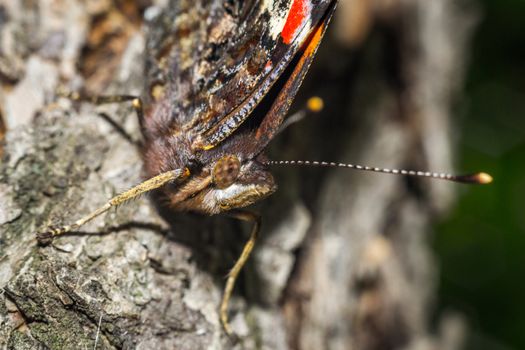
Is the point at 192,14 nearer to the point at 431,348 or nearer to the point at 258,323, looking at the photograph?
the point at 258,323

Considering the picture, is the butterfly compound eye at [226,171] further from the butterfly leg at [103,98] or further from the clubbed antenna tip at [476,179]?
the clubbed antenna tip at [476,179]

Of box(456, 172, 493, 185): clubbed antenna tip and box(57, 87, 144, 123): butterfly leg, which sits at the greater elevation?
box(456, 172, 493, 185): clubbed antenna tip

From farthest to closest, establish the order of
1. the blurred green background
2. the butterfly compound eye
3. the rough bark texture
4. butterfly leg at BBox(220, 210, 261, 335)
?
1. the blurred green background
2. butterfly leg at BBox(220, 210, 261, 335)
3. the butterfly compound eye
4. the rough bark texture

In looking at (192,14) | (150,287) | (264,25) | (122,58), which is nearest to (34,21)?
(122,58)

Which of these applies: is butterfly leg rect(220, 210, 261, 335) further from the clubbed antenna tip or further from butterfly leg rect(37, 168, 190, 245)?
the clubbed antenna tip

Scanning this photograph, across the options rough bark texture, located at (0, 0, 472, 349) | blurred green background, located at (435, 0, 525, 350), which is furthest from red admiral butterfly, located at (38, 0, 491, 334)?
blurred green background, located at (435, 0, 525, 350)

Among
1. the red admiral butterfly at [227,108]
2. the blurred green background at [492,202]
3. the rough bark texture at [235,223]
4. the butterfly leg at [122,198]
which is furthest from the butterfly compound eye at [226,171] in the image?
the blurred green background at [492,202]
